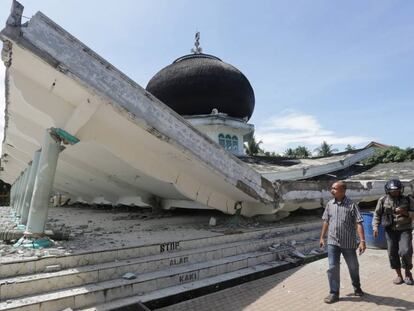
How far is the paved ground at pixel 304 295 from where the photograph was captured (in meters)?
4.09

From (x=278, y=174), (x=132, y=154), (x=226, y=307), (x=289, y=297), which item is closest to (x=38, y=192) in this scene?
(x=132, y=154)

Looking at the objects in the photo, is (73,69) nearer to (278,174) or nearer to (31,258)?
(31,258)

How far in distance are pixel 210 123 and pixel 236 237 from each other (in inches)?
343

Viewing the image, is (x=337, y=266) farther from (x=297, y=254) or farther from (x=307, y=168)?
(x=307, y=168)

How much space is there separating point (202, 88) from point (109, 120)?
33.2 ft

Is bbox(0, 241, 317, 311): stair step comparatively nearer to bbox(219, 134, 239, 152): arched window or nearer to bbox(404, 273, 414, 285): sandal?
bbox(404, 273, 414, 285): sandal

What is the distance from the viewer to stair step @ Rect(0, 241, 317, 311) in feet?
11.6

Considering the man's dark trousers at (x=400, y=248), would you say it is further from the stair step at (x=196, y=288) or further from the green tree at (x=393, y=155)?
the green tree at (x=393, y=155)

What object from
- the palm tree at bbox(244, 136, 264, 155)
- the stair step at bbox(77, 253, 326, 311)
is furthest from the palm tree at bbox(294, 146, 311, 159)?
the stair step at bbox(77, 253, 326, 311)

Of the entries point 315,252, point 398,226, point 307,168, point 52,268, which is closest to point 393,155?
point 307,168

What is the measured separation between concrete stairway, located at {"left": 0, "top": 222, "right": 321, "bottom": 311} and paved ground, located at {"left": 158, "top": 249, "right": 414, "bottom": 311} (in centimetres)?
25

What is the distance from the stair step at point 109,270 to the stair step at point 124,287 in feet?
0.33

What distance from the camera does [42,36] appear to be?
4.26 metres

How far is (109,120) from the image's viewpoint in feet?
17.3
